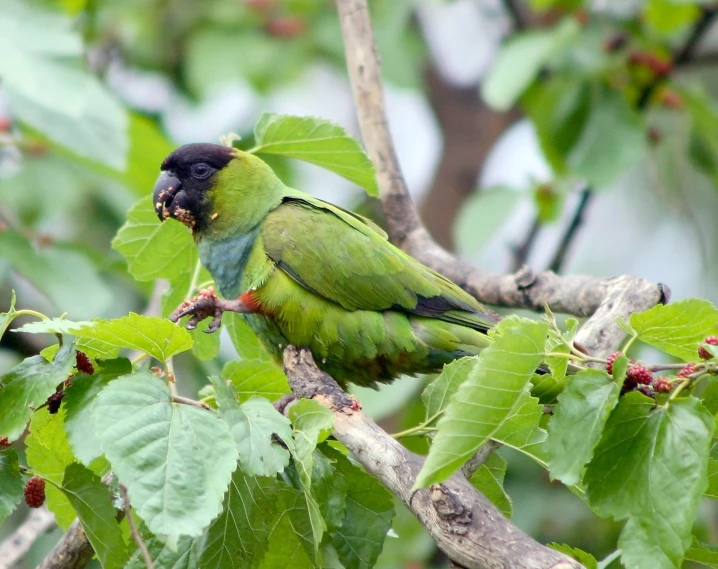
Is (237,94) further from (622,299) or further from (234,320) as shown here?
(622,299)

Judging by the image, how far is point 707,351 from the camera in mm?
1889

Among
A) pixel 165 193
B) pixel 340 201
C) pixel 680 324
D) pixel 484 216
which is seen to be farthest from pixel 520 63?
pixel 680 324

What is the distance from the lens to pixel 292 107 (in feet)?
30.4

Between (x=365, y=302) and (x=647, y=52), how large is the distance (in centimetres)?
280

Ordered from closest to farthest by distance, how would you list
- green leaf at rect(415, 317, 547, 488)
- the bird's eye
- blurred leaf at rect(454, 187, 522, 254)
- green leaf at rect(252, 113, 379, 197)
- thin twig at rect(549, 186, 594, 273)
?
green leaf at rect(415, 317, 547, 488)
green leaf at rect(252, 113, 379, 197)
the bird's eye
thin twig at rect(549, 186, 594, 273)
blurred leaf at rect(454, 187, 522, 254)

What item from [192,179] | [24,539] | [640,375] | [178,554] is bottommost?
[24,539]

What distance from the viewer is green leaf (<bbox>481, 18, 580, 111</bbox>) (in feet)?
14.6

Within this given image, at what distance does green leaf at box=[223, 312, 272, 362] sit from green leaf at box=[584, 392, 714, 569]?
166 cm

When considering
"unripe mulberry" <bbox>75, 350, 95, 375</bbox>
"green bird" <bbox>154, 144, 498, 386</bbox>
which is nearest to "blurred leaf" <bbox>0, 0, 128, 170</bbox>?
"green bird" <bbox>154, 144, 498, 386</bbox>

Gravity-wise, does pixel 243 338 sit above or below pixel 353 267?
below

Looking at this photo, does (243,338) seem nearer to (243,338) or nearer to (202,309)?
(243,338)

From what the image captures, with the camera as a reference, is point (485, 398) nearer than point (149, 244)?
Yes

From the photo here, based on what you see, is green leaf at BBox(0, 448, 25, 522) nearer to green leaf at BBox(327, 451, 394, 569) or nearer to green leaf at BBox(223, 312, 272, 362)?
green leaf at BBox(327, 451, 394, 569)

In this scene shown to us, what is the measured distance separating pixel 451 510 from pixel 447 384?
422 mm
